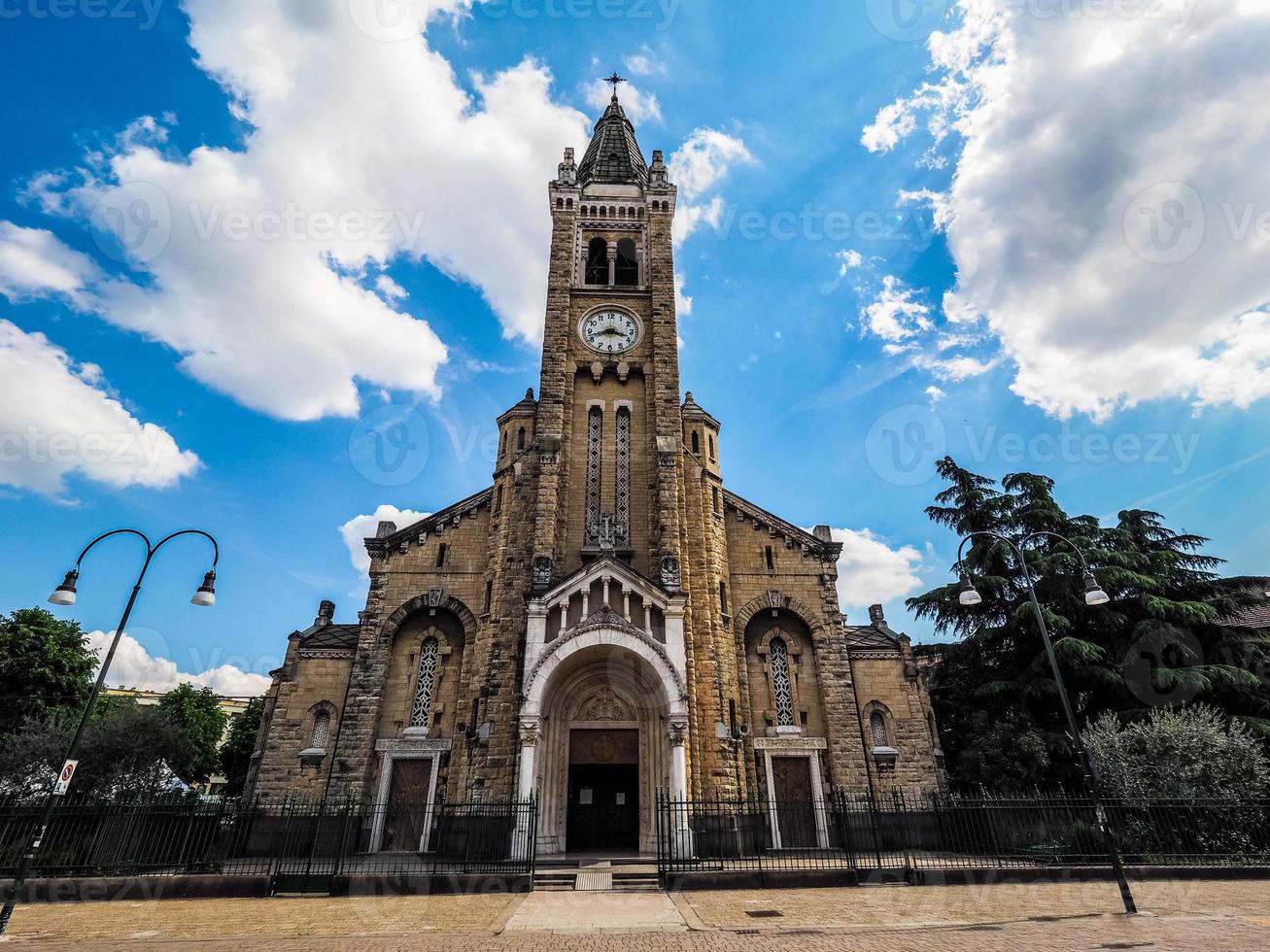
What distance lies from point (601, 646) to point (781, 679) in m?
8.02

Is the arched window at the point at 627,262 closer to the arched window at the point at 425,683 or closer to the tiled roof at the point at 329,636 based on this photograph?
the arched window at the point at 425,683

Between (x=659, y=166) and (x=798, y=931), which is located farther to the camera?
(x=659, y=166)

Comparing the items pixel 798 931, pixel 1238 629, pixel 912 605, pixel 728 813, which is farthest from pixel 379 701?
pixel 1238 629

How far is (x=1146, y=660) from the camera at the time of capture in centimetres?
2402

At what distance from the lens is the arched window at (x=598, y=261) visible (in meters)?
30.4

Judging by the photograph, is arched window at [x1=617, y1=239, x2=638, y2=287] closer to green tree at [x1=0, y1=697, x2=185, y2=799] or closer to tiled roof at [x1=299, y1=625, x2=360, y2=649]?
tiled roof at [x1=299, y1=625, x2=360, y2=649]

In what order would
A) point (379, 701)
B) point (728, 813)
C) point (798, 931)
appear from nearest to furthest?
point (798, 931) → point (728, 813) → point (379, 701)

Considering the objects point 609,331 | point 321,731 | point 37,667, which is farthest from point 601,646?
point 37,667

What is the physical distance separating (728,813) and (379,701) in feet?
41.7

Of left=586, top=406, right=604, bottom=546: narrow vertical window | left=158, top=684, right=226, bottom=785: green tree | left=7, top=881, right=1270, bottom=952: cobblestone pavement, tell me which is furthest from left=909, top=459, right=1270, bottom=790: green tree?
left=158, top=684, right=226, bottom=785: green tree

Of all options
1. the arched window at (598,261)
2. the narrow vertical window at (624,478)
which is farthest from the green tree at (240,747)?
the arched window at (598,261)

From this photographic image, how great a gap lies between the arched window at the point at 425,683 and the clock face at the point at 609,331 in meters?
13.7

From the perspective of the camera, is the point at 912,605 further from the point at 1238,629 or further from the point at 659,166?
the point at 659,166

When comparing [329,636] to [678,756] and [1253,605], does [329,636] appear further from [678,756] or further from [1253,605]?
[1253,605]
